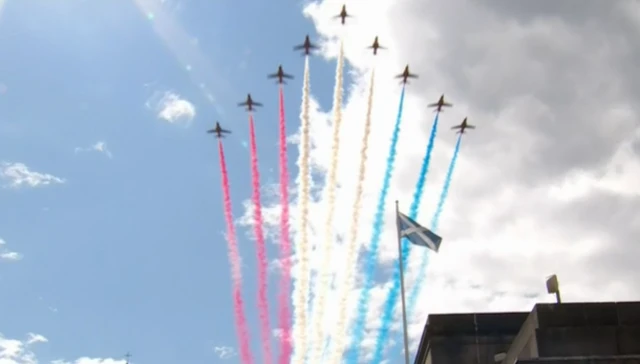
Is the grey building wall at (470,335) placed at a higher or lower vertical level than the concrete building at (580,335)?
higher

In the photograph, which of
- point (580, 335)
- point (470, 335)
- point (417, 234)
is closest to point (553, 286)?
point (580, 335)

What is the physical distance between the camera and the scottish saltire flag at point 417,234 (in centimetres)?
4497

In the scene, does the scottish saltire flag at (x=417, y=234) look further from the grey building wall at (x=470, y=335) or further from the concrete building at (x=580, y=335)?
the concrete building at (x=580, y=335)

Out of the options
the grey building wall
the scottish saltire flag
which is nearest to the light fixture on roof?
the grey building wall

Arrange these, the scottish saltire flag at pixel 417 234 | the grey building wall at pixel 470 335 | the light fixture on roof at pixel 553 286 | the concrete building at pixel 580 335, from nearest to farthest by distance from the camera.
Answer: the concrete building at pixel 580 335 < the light fixture on roof at pixel 553 286 < the grey building wall at pixel 470 335 < the scottish saltire flag at pixel 417 234

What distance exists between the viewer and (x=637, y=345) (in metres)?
31.5

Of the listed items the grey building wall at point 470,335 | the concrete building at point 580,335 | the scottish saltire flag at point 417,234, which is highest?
the scottish saltire flag at point 417,234

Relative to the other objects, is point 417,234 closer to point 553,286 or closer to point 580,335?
point 553,286

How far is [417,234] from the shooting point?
45.4 metres

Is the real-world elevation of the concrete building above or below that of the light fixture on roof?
below

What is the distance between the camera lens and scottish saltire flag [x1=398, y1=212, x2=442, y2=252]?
4497 cm

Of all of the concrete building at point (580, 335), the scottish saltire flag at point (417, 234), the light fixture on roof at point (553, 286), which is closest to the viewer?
the concrete building at point (580, 335)

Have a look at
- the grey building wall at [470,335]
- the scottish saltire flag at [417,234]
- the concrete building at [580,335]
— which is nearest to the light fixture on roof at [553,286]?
the concrete building at [580,335]

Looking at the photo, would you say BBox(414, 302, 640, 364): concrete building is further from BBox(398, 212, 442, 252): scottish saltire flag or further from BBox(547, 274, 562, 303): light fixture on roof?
BBox(398, 212, 442, 252): scottish saltire flag
